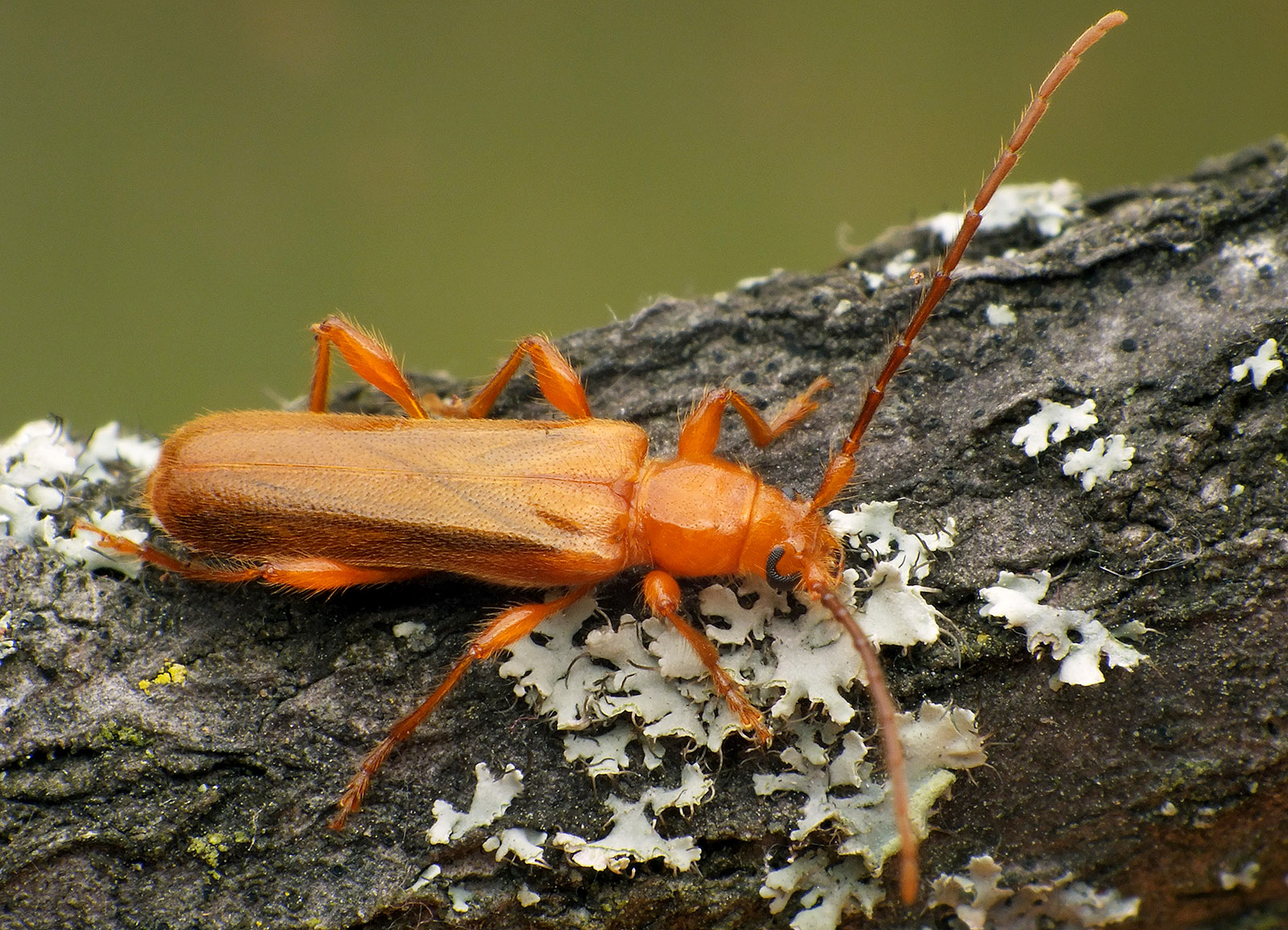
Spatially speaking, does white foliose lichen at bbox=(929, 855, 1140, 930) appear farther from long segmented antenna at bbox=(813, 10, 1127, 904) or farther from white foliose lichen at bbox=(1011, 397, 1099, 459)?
white foliose lichen at bbox=(1011, 397, 1099, 459)

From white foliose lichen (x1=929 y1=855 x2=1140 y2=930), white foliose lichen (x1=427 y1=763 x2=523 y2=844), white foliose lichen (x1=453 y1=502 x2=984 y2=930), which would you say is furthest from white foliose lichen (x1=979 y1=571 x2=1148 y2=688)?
white foliose lichen (x1=427 y1=763 x2=523 y2=844)

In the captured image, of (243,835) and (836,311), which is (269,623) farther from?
(836,311)

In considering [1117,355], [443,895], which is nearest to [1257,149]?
[1117,355]

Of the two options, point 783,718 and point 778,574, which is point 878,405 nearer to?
point 778,574

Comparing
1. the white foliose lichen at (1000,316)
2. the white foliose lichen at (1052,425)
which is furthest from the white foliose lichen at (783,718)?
the white foliose lichen at (1000,316)

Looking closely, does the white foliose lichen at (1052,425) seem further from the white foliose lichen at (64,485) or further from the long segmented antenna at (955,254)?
the white foliose lichen at (64,485)
